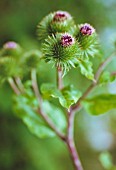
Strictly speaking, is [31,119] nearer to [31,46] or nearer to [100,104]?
[100,104]

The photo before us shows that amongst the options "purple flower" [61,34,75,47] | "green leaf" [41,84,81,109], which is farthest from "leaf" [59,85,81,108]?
"purple flower" [61,34,75,47]

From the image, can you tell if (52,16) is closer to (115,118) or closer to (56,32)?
(56,32)

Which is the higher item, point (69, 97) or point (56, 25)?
point (56, 25)

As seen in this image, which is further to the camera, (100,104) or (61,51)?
(100,104)

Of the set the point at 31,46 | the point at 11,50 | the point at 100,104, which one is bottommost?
the point at 100,104

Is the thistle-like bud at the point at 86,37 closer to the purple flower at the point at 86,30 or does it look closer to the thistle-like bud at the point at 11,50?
the purple flower at the point at 86,30

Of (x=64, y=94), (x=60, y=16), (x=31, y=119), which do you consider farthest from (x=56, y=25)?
(x=31, y=119)

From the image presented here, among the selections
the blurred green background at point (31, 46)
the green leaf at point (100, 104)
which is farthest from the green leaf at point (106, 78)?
the blurred green background at point (31, 46)
